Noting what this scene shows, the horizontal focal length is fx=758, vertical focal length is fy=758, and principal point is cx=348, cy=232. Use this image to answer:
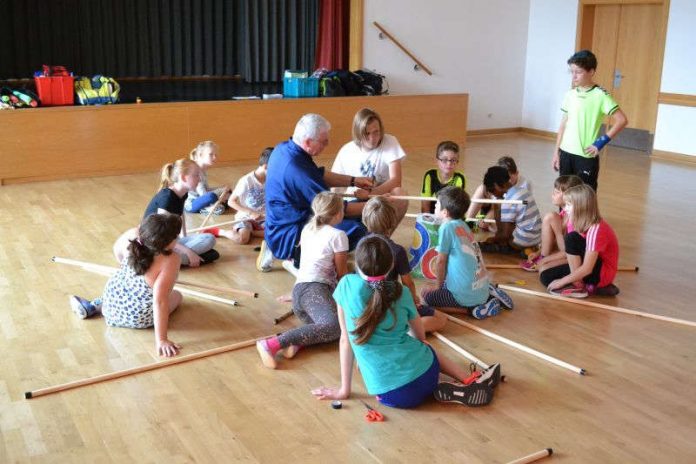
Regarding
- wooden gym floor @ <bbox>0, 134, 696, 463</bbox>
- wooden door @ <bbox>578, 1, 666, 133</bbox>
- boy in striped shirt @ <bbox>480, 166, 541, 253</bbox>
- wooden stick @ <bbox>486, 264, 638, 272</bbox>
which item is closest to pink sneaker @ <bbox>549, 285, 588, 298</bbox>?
wooden gym floor @ <bbox>0, 134, 696, 463</bbox>

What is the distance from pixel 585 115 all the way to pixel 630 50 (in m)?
5.70

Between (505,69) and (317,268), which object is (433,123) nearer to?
(505,69)

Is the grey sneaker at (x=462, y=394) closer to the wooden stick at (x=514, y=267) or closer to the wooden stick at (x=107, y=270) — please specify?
the wooden stick at (x=107, y=270)

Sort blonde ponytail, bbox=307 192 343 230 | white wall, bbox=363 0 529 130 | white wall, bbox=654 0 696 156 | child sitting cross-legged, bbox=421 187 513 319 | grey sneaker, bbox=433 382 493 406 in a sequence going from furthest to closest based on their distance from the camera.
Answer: white wall, bbox=363 0 529 130 < white wall, bbox=654 0 696 156 < child sitting cross-legged, bbox=421 187 513 319 < blonde ponytail, bbox=307 192 343 230 < grey sneaker, bbox=433 382 493 406

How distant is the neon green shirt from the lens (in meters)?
5.77

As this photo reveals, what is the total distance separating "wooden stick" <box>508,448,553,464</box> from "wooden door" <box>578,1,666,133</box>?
332 inches

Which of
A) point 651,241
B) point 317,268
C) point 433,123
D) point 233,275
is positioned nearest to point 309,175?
point 317,268

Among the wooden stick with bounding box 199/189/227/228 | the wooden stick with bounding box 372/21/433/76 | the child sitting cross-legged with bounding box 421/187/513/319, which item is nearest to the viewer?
the child sitting cross-legged with bounding box 421/187/513/319

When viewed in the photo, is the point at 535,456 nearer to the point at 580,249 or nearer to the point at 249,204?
the point at 580,249

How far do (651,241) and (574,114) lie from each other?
119 cm

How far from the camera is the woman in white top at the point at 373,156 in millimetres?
5250

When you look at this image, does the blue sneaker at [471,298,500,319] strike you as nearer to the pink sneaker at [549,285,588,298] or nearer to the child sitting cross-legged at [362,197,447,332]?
the child sitting cross-legged at [362,197,447,332]

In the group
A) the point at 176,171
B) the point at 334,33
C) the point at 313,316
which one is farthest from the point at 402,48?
the point at 313,316

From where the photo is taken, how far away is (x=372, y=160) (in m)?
5.36
